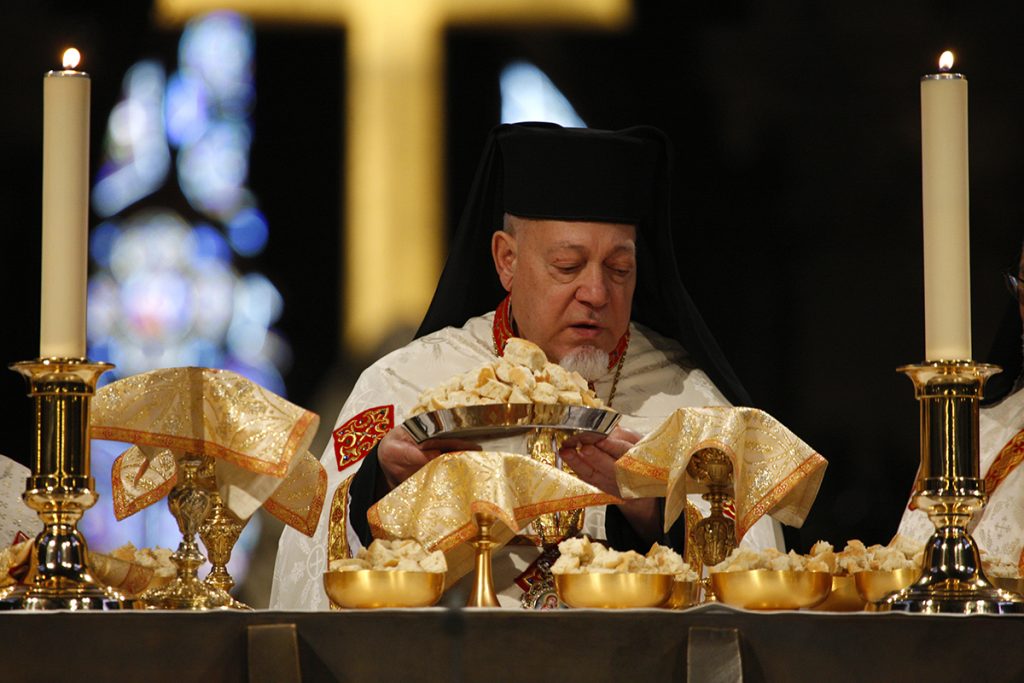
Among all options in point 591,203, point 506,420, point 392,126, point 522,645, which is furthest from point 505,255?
point 522,645

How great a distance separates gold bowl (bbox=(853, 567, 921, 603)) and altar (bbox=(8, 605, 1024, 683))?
405 millimetres

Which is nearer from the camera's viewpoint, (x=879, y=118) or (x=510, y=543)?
(x=510, y=543)

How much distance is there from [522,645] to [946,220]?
906mm

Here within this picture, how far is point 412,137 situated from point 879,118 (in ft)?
4.90

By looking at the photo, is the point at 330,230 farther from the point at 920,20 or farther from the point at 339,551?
the point at 339,551

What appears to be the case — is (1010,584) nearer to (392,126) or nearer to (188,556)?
(188,556)

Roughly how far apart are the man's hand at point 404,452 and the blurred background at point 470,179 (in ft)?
7.84

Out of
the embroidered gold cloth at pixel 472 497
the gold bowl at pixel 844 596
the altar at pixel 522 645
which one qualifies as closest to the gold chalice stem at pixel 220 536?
the embroidered gold cloth at pixel 472 497

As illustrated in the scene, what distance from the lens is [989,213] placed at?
18.9 feet

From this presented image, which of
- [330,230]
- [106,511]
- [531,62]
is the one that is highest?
[531,62]

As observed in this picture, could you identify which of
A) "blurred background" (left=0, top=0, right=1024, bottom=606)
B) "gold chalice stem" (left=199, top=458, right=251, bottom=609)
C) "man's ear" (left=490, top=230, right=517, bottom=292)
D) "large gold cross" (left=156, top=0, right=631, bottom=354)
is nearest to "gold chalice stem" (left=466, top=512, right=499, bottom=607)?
"gold chalice stem" (left=199, top=458, right=251, bottom=609)

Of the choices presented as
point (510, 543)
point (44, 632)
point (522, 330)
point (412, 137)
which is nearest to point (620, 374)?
point (522, 330)

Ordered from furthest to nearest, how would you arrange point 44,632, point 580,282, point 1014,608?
1. point 580,282
2. point 1014,608
3. point 44,632

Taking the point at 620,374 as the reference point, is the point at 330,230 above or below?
above
